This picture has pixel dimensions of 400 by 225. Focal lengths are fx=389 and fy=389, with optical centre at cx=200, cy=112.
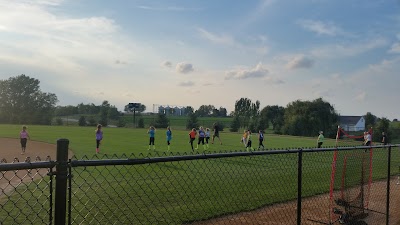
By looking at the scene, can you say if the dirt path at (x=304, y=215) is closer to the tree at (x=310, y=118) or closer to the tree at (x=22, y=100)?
the tree at (x=310, y=118)

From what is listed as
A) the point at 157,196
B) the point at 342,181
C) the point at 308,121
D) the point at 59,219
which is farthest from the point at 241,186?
the point at 308,121

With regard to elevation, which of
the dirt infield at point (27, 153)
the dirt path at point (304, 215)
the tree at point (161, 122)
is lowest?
the dirt infield at point (27, 153)

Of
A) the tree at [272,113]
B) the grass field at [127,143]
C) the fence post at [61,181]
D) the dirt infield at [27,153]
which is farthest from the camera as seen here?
the tree at [272,113]

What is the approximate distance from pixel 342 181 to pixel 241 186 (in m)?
3.82

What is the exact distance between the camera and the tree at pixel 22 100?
285 ft

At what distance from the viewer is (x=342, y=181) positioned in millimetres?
8039

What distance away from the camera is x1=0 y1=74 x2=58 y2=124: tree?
86750mm

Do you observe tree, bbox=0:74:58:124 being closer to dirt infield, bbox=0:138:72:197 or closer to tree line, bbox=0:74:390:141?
tree line, bbox=0:74:390:141

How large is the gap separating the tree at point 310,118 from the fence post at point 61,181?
7320cm

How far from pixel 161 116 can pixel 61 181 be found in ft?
231

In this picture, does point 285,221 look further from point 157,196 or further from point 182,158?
point 182,158

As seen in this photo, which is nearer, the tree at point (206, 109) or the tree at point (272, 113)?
the tree at point (272, 113)

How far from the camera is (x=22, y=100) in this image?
93625mm

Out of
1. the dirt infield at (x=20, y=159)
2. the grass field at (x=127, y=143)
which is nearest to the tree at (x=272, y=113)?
the grass field at (x=127, y=143)
